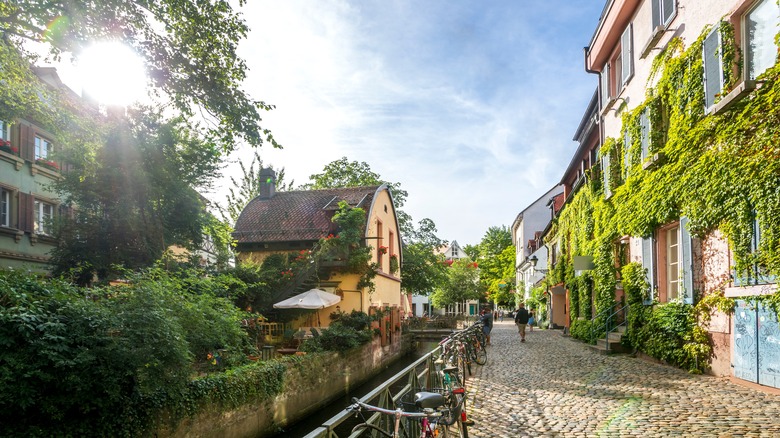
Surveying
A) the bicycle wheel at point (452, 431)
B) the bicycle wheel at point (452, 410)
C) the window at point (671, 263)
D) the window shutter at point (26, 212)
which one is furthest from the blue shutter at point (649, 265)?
the window shutter at point (26, 212)

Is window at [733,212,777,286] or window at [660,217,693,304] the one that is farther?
window at [660,217,693,304]

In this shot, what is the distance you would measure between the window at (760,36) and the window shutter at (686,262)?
10.0 ft

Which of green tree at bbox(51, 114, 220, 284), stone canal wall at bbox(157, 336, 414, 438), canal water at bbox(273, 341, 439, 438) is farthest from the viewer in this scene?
green tree at bbox(51, 114, 220, 284)

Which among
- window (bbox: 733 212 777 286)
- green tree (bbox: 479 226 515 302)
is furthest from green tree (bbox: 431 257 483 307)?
window (bbox: 733 212 777 286)

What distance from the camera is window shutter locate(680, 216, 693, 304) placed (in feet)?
33.7

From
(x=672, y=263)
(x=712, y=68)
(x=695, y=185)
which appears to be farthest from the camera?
(x=672, y=263)

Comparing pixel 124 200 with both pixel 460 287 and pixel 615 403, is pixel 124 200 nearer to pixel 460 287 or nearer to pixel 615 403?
pixel 615 403

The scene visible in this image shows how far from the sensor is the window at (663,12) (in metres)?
11.6

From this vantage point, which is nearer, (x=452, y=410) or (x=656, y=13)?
(x=452, y=410)

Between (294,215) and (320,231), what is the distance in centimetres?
207

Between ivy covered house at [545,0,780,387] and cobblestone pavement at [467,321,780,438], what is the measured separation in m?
0.87

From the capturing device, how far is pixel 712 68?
916 cm

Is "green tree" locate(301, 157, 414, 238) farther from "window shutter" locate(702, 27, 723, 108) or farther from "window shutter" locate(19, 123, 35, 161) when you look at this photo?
"window shutter" locate(702, 27, 723, 108)

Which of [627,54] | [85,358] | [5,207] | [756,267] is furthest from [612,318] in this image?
[5,207]
